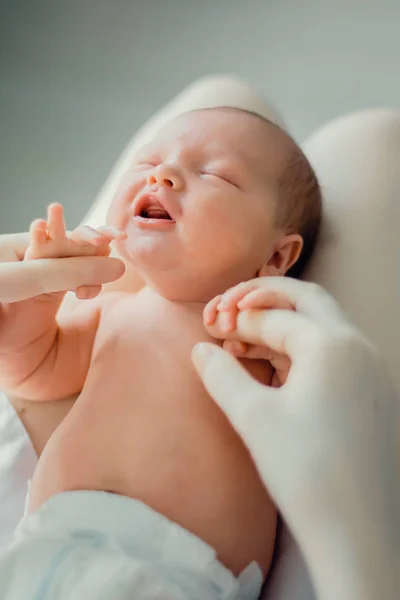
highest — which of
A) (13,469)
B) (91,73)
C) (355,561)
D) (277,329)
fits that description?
(91,73)

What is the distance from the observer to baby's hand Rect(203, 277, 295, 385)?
2.17ft

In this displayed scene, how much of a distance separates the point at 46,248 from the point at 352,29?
87 cm

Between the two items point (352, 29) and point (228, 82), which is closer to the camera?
point (228, 82)

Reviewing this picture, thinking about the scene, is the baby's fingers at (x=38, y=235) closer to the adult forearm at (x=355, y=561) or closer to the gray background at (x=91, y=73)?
the adult forearm at (x=355, y=561)

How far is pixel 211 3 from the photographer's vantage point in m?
1.39

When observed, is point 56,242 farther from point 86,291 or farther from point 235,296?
point 235,296

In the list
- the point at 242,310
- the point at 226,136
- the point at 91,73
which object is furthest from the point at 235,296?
the point at 91,73

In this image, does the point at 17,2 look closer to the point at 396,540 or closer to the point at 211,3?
the point at 211,3

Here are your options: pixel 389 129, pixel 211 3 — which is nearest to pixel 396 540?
pixel 389 129

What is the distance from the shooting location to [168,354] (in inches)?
29.6

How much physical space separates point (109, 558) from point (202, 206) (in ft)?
1.18

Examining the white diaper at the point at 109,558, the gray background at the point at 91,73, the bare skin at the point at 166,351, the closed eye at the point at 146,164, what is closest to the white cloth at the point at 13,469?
the bare skin at the point at 166,351

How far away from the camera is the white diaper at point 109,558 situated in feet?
1.94

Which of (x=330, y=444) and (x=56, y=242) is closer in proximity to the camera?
(x=330, y=444)
